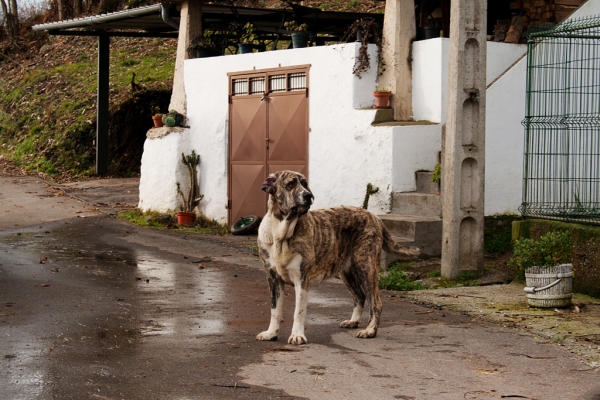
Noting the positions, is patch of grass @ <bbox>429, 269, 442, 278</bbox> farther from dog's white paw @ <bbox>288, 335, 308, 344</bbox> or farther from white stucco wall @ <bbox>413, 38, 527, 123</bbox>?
dog's white paw @ <bbox>288, 335, 308, 344</bbox>

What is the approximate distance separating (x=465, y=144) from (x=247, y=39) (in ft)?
25.3

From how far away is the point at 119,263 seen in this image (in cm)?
1251

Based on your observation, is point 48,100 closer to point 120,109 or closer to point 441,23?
point 120,109

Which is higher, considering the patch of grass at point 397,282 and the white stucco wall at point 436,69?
the white stucco wall at point 436,69

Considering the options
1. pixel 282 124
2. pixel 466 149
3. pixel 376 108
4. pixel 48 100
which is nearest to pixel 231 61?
pixel 282 124

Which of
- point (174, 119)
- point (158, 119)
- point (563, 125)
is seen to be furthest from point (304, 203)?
point (158, 119)

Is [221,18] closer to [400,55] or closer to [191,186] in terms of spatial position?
[191,186]

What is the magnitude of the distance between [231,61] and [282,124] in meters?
1.97

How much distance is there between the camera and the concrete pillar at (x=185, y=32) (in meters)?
17.9

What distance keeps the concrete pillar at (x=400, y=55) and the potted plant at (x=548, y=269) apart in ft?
16.2

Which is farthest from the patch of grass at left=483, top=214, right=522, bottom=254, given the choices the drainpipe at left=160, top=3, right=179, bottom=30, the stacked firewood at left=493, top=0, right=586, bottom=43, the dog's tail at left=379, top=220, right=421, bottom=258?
the drainpipe at left=160, top=3, right=179, bottom=30

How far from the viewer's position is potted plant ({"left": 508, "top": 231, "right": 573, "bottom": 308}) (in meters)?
9.19

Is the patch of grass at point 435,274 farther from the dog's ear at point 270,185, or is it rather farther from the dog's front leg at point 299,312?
the dog's ear at point 270,185

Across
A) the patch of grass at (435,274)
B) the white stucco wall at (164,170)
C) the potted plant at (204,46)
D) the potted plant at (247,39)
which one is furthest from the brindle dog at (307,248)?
the potted plant at (204,46)
